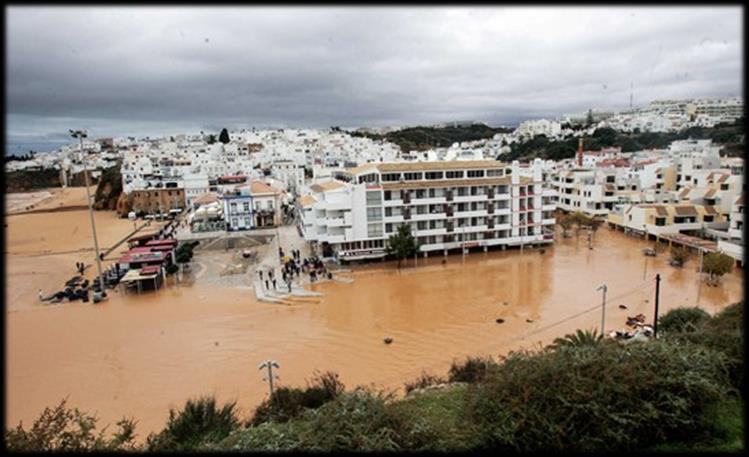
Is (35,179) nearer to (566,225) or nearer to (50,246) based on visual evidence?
(50,246)

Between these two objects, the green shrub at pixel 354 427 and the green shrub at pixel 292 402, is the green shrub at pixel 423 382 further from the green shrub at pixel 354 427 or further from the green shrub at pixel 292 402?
the green shrub at pixel 354 427

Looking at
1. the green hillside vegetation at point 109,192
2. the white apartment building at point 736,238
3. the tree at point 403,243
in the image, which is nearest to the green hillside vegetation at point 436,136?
the green hillside vegetation at point 109,192

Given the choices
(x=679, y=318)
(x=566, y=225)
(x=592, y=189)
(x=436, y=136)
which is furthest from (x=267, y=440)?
(x=436, y=136)

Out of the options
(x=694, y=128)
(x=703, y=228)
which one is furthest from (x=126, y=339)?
(x=694, y=128)

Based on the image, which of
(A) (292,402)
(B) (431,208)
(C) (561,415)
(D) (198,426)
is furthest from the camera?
(B) (431,208)

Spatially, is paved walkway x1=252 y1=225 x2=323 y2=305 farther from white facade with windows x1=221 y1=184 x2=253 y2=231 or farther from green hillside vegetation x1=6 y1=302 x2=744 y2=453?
green hillside vegetation x1=6 y1=302 x2=744 y2=453

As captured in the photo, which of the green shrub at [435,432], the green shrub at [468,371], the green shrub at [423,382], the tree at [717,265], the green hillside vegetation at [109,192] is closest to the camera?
the green shrub at [435,432]
